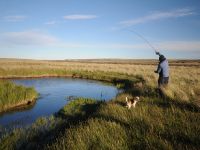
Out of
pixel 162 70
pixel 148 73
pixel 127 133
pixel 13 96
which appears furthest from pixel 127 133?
pixel 148 73

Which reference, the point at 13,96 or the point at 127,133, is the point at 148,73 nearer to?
the point at 13,96

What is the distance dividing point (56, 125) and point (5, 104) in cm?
510

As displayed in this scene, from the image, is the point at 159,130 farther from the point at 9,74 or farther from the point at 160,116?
the point at 9,74

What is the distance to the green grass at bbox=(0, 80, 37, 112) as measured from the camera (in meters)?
14.0

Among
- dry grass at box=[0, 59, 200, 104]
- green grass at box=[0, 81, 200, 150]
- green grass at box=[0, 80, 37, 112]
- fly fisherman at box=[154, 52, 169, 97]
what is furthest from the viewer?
green grass at box=[0, 80, 37, 112]

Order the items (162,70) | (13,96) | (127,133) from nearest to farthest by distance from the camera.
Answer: (127,133)
(162,70)
(13,96)

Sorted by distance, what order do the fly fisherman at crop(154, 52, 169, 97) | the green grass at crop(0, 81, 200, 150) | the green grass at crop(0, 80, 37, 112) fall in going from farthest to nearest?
1. the green grass at crop(0, 80, 37, 112)
2. the fly fisherman at crop(154, 52, 169, 97)
3. the green grass at crop(0, 81, 200, 150)

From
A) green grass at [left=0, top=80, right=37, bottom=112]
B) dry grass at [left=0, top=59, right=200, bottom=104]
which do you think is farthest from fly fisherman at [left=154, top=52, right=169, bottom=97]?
green grass at [left=0, top=80, right=37, bottom=112]

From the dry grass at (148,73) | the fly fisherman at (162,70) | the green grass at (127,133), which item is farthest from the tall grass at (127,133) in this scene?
the dry grass at (148,73)

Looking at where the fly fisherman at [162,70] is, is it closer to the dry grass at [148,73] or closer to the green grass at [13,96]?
the dry grass at [148,73]

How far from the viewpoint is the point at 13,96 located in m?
14.8

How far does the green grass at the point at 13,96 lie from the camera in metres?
14.0

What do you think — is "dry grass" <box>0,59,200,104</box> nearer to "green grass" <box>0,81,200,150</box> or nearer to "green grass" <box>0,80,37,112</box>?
"green grass" <box>0,81,200,150</box>

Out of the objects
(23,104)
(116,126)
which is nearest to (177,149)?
(116,126)
